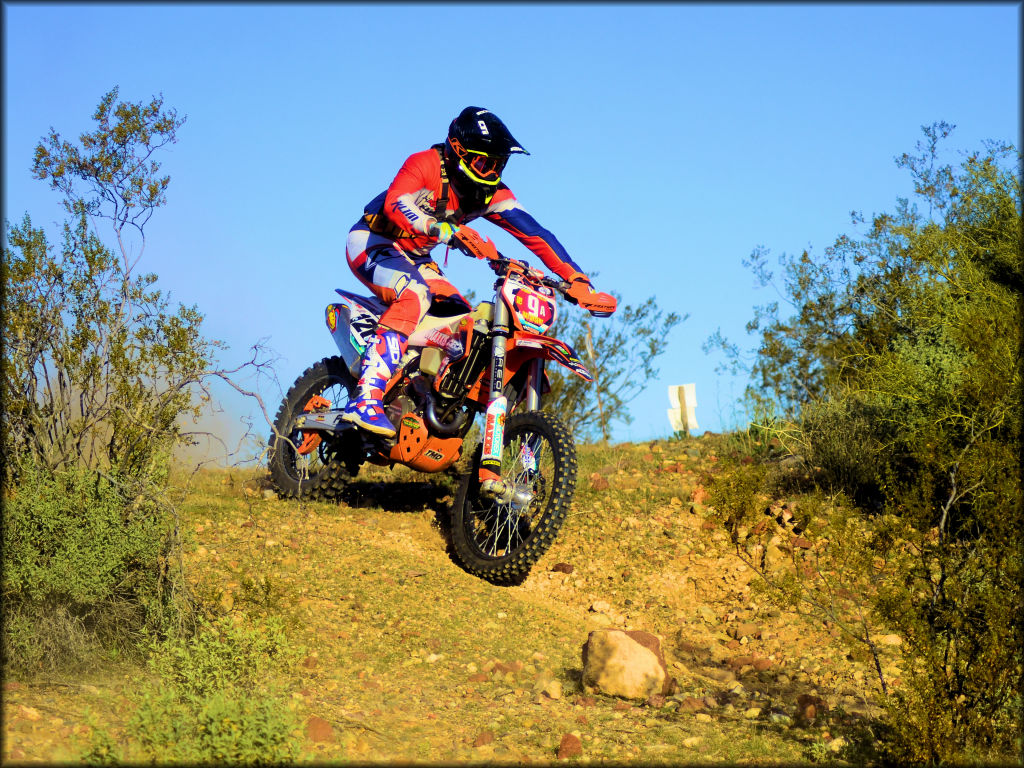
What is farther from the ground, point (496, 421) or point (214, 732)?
point (496, 421)

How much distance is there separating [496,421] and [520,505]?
1.97 feet

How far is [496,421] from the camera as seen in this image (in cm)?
674

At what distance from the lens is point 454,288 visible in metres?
7.40

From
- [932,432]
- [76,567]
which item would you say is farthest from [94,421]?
[932,432]

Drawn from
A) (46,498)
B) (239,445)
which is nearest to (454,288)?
(239,445)

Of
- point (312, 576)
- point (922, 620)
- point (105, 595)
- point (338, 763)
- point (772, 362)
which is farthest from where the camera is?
point (772, 362)

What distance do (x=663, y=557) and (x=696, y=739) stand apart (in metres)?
2.92

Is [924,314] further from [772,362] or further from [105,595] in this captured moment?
[105,595]

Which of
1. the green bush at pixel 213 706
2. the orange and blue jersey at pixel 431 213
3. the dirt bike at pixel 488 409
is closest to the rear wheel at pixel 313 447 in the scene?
the dirt bike at pixel 488 409

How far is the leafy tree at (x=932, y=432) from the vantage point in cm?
448

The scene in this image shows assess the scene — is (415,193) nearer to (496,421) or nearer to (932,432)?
(496,421)

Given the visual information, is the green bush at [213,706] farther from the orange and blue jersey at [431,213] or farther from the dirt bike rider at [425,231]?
the orange and blue jersey at [431,213]

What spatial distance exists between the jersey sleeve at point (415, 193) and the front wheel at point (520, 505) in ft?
5.09

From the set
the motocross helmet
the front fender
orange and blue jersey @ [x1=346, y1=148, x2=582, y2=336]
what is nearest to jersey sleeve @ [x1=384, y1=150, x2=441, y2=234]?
orange and blue jersey @ [x1=346, y1=148, x2=582, y2=336]
